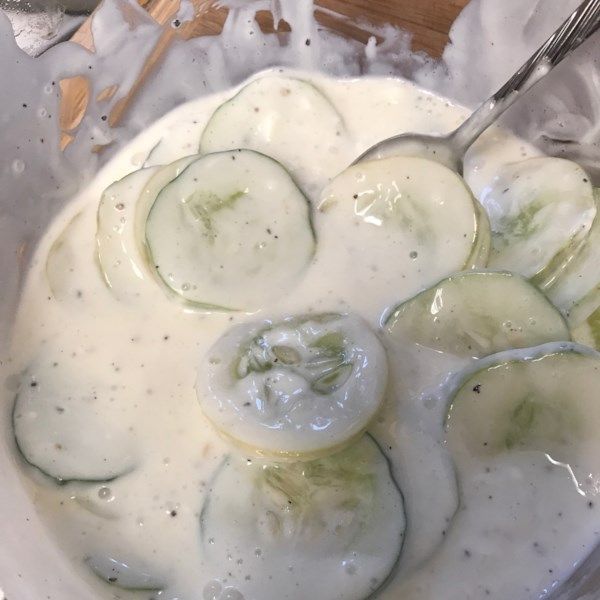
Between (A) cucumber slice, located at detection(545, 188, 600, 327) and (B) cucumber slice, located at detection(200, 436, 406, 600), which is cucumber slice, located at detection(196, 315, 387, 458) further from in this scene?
(A) cucumber slice, located at detection(545, 188, 600, 327)

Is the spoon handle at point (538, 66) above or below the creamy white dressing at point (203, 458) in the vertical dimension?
above

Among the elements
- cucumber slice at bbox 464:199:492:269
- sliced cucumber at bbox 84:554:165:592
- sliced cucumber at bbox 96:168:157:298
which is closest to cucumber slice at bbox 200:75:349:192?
sliced cucumber at bbox 96:168:157:298

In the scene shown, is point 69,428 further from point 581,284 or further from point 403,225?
point 581,284

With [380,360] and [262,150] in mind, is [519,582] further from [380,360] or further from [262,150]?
[262,150]

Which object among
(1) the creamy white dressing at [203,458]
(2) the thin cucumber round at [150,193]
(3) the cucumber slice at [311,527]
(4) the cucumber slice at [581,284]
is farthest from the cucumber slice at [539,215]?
(2) the thin cucumber round at [150,193]

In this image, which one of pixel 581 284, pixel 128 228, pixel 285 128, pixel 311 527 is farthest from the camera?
pixel 285 128

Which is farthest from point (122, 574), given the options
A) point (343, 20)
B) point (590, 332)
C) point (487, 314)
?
point (343, 20)

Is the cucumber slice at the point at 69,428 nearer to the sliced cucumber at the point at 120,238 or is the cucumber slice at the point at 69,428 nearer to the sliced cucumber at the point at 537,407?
the sliced cucumber at the point at 120,238
